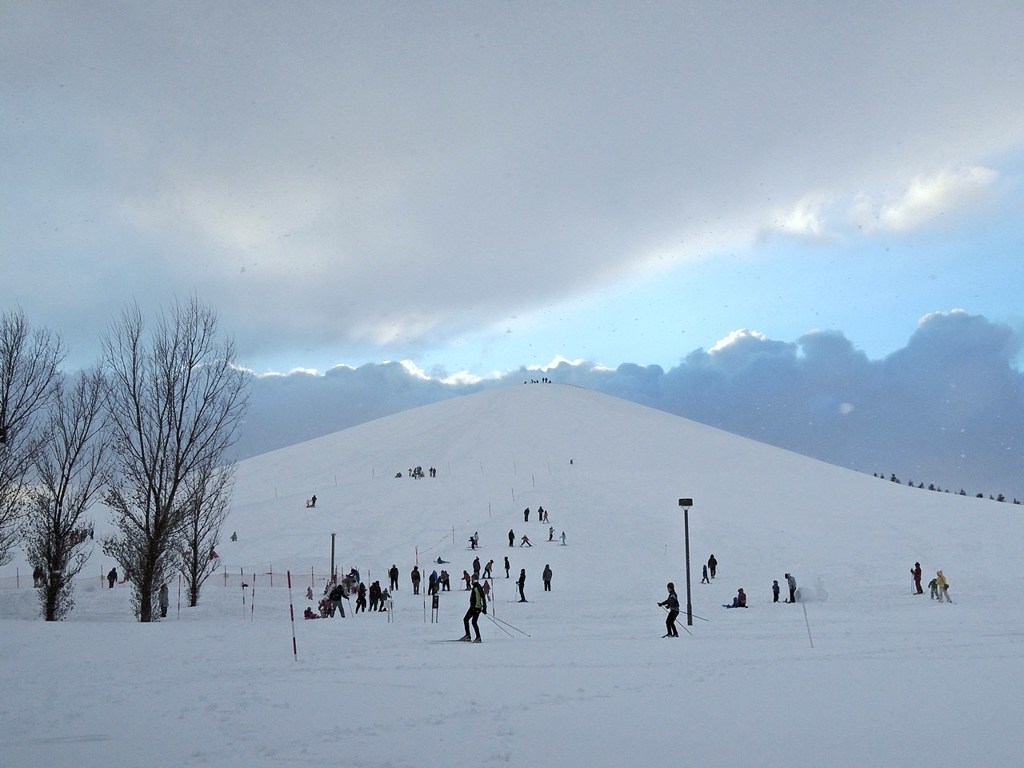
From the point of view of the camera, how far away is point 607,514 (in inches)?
1731

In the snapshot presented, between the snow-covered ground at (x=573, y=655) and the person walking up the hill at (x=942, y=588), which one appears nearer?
the snow-covered ground at (x=573, y=655)

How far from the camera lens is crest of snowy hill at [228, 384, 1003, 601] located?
35.4 meters

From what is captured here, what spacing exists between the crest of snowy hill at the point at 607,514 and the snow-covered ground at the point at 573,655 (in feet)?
0.90

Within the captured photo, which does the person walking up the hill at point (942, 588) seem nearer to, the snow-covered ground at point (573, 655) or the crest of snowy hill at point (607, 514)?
the snow-covered ground at point (573, 655)

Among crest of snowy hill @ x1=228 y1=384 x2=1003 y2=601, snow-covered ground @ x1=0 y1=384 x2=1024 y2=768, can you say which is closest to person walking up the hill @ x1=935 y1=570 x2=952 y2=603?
snow-covered ground @ x1=0 y1=384 x2=1024 y2=768

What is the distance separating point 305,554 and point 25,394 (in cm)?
1972

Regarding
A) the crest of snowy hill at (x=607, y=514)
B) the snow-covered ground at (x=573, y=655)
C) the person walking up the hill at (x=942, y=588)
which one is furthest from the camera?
the crest of snowy hill at (x=607, y=514)

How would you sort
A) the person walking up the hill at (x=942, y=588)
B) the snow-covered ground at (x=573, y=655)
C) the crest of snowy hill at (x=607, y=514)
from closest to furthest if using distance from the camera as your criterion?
1. the snow-covered ground at (x=573, y=655)
2. the person walking up the hill at (x=942, y=588)
3. the crest of snowy hill at (x=607, y=514)

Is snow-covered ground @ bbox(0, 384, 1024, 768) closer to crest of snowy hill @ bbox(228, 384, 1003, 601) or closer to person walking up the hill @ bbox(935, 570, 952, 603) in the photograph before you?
crest of snowy hill @ bbox(228, 384, 1003, 601)

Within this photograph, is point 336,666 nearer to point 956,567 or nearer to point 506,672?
point 506,672

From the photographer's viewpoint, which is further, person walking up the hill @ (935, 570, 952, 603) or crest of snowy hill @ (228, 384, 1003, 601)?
crest of snowy hill @ (228, 384, 1003, 601)

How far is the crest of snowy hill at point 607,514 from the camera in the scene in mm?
35375

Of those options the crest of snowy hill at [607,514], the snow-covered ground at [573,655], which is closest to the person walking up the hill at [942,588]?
the snow-covered ground at [573,655]

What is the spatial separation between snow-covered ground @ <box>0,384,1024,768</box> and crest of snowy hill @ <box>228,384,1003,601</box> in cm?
28
